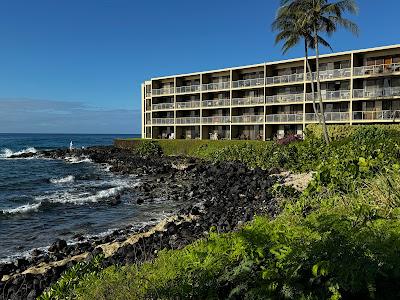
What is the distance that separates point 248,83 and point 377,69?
640 inches

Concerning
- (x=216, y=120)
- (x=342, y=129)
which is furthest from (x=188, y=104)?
(x=342, y=129)

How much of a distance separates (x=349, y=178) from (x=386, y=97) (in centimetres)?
3327

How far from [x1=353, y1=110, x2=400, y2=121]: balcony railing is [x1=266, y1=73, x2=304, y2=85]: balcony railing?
8220mm

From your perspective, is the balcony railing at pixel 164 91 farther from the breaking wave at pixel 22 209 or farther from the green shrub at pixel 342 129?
the breaking wave at pixel 22 209

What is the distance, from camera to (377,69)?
3719 cm

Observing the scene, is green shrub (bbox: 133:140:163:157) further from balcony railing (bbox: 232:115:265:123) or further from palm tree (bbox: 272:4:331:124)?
palm tree (bbox: 272:4:331:124)

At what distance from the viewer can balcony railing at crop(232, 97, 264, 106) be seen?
156 ft

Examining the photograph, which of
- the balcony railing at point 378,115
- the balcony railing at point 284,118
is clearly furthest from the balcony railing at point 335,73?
the balcony railing at point 284,118

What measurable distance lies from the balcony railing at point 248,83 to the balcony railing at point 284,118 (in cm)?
464

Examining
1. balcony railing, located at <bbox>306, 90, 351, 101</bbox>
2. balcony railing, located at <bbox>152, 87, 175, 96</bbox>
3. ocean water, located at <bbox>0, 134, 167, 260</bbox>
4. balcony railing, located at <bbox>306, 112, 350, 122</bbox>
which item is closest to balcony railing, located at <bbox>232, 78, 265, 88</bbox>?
balcony railing, located at <bbox>306, 90, 351, 101</bbox>

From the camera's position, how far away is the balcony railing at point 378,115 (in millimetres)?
35906

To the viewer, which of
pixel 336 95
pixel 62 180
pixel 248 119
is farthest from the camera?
pixel 248 119

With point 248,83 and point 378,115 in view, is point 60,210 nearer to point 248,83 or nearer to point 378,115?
point 378,115

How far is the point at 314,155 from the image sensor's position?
24875 mm
